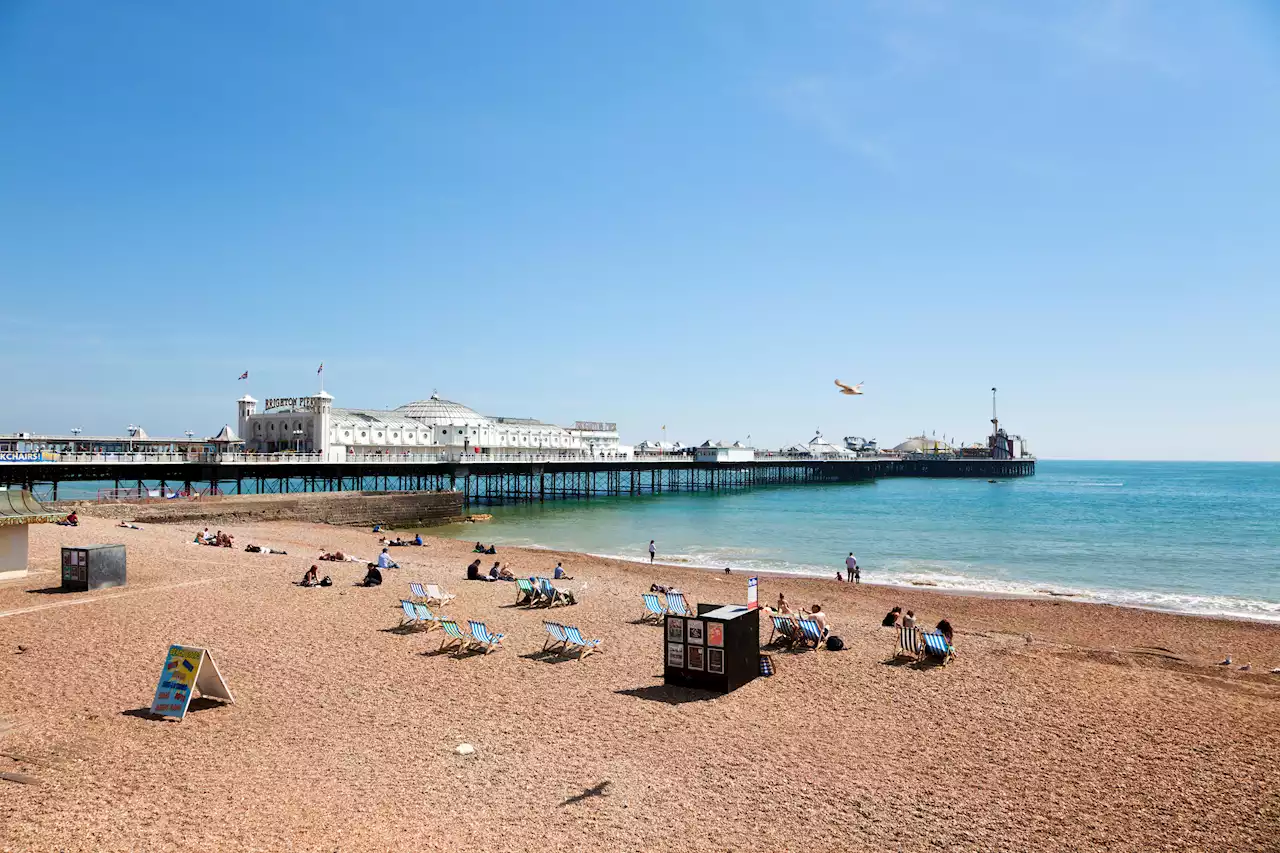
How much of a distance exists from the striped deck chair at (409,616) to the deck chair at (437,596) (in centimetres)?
170

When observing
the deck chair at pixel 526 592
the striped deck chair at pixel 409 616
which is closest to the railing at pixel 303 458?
the deck chair at pixel 526 592

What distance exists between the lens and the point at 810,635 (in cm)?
1210

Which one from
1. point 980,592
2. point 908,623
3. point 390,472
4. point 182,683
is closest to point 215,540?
point 182,683

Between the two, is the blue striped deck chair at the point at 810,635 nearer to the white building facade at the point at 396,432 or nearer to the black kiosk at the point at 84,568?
the black kiosk at the point at 84,568

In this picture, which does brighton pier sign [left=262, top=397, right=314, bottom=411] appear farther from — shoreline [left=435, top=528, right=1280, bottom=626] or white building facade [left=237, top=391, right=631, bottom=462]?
shoreline [left=435, top=528, right=1280, bottom=626]

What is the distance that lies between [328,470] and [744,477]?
180ft

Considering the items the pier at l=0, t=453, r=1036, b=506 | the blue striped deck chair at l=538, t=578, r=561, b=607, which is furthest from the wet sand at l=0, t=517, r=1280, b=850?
the pier at l=0, t=453, r=1036, b=506

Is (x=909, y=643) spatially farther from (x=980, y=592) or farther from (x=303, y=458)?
(x=303, y=458)

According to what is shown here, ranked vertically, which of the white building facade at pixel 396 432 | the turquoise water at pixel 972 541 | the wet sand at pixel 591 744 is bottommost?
the turquoise water at pixel 972 541

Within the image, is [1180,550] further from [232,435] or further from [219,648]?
[232,435]

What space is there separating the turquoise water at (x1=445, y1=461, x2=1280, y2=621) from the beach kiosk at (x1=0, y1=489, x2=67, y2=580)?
1893 centimetres

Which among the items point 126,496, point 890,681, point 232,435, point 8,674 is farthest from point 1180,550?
point 232,435

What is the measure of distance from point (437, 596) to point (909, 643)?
28.8 ft

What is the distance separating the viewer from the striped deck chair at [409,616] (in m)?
12.7
